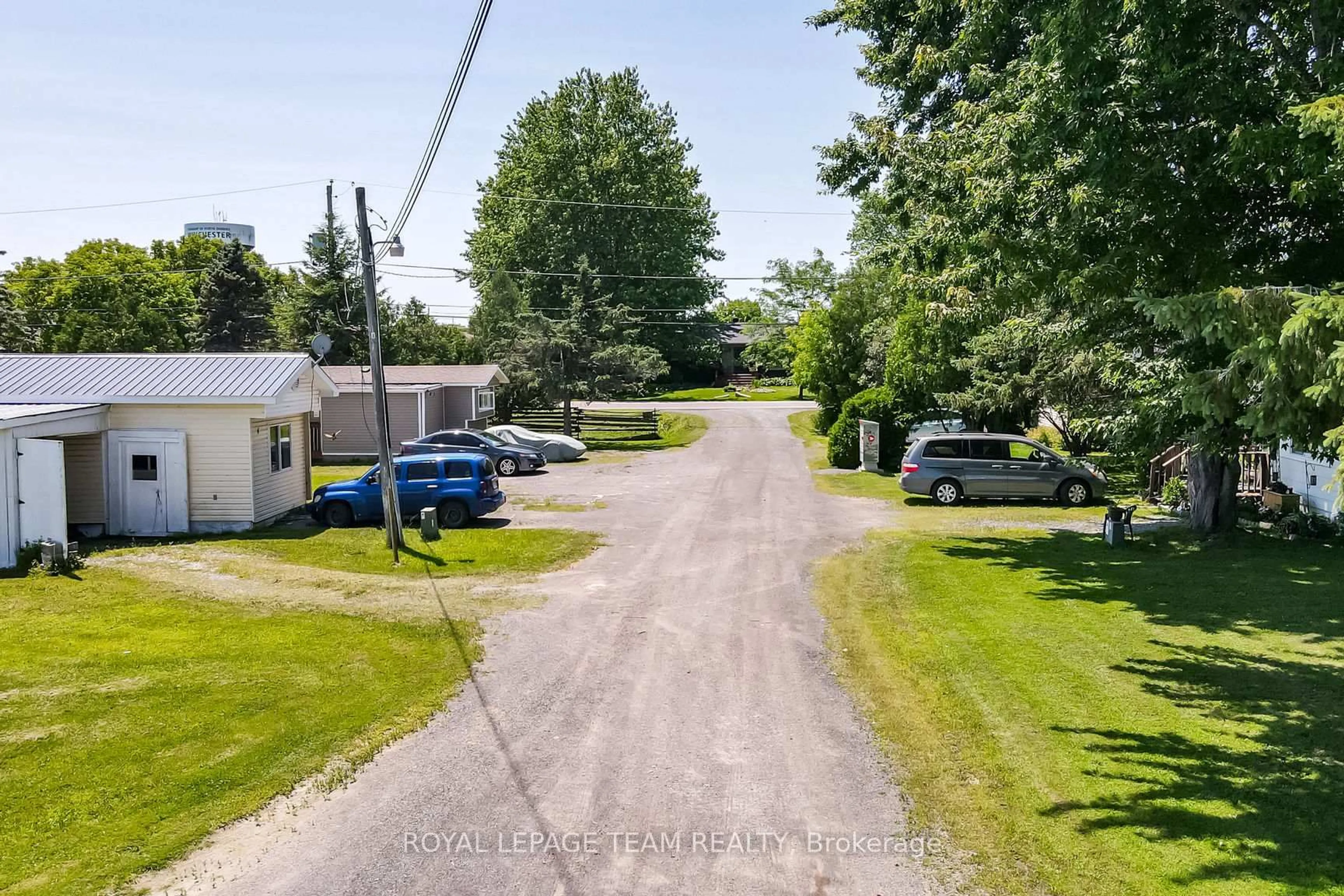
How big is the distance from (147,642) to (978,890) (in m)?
9.50

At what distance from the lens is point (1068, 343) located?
476 inches

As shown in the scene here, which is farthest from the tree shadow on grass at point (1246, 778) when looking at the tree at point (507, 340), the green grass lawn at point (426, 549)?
the tree at point (507, 340)

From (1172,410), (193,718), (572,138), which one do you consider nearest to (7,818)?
(193,718)

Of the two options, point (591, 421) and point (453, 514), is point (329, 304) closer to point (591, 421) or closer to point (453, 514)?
point (591, 421)

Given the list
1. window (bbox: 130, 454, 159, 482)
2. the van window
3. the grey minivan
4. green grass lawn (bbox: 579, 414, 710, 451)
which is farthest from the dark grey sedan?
the grey minivan

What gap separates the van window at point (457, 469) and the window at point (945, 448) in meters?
10.6

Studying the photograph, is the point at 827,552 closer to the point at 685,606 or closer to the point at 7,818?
the point at 685,606

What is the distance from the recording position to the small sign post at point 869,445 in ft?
92.8

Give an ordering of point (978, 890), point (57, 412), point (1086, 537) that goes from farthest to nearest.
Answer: point (1086, 537)
point (57, 412)
point (978, 890)

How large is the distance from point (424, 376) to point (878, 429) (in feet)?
62.6

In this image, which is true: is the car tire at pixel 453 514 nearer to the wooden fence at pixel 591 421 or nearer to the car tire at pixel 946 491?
the car tire at pixel 946 491

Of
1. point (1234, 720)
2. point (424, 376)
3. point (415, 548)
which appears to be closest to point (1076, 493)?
point (1234, 720)

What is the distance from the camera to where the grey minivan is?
2203 cm

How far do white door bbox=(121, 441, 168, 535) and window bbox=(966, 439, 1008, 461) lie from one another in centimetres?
1726
